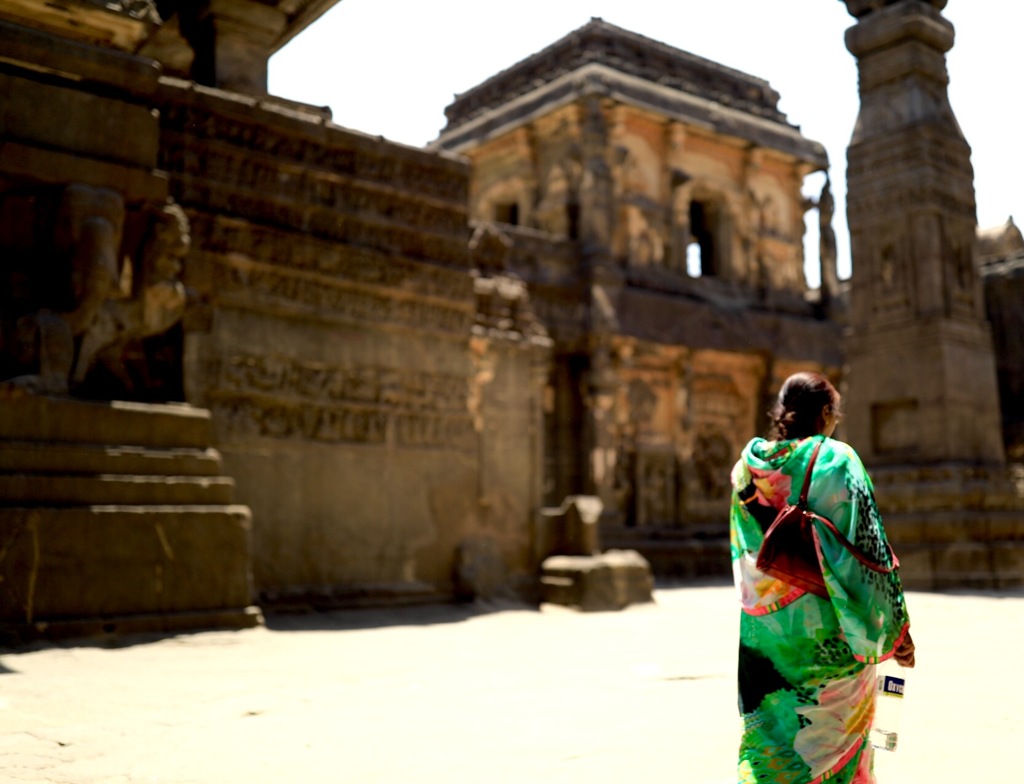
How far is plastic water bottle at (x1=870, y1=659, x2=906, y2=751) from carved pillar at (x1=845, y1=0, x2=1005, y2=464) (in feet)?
25.5

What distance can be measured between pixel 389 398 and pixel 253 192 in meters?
2.16

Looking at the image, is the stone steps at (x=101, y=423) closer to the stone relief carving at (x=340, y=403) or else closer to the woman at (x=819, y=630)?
the stone relief carving at (x=340, y=403)

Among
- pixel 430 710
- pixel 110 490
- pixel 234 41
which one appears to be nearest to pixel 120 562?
pixel 110 490

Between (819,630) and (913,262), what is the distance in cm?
848

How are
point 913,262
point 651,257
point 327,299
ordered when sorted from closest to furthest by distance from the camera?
point 327,299 < point 913,262 < point 651,257

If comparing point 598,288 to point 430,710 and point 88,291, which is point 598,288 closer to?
point 88,291

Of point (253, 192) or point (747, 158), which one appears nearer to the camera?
point (253, 192)

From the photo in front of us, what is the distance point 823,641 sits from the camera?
2.35 metres

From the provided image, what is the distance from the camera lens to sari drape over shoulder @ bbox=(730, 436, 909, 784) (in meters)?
2.28

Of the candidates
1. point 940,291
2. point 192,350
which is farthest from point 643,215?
point 192,350

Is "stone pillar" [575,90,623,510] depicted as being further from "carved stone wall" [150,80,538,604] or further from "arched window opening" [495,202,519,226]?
"carved stone wall" [150,80,538,604]

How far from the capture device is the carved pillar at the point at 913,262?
966 cm

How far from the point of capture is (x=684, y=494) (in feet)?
61.5

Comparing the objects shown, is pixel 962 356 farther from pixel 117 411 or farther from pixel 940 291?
pixel 117 411
